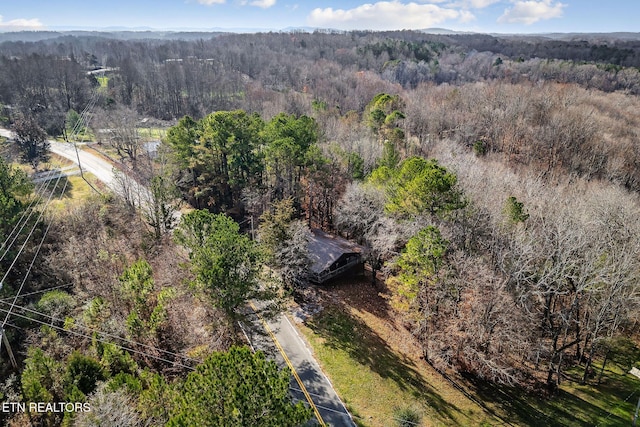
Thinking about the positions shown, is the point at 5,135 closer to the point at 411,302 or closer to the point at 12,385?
the point at 12,385

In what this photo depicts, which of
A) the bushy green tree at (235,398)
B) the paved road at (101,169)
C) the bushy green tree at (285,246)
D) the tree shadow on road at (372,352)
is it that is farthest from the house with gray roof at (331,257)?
the bushy green tree at (235,398)

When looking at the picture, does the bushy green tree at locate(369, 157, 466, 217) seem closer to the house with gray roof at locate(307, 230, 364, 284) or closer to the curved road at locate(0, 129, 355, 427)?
the house with gray roof at locate(307, 230, 364, 284)

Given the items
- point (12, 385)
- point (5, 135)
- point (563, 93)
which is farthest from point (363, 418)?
point (563, 93)

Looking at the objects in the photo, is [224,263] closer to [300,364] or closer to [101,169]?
[300,364]

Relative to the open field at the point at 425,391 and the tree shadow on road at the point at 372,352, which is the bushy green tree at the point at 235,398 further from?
the tree shadow on road at the point at 372,352

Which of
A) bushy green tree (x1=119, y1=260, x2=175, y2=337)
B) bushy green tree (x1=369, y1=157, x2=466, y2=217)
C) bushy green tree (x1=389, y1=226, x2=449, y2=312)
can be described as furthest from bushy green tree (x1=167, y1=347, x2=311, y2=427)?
bushy green tree (x1=369, y1=157, x2=466, y2=217)

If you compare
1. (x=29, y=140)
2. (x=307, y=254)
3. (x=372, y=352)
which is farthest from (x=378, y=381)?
(x=29, y=140)

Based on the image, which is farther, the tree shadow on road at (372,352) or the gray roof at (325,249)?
the gray roof at (325,249)
